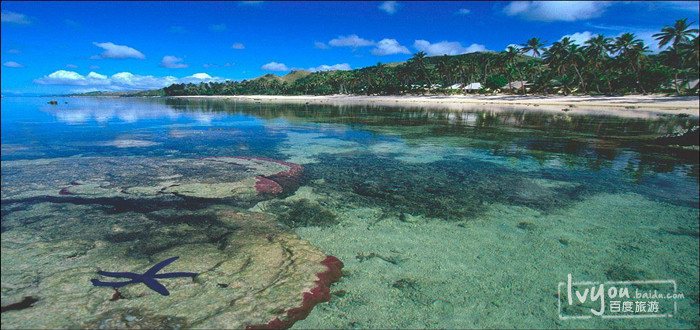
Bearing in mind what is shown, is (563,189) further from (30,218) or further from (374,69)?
(374,69)

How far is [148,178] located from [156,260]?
673 cm

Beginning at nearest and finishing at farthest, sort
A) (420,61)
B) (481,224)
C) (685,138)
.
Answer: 1. (481,224)
2. (685,138)
3. (420,61)

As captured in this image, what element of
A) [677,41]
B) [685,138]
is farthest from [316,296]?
[677,41]

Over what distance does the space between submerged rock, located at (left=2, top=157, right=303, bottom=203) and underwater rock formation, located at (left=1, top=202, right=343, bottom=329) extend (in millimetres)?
1356

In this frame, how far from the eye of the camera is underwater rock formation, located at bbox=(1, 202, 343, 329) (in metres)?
4.58

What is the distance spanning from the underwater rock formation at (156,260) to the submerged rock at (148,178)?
1.36 metres

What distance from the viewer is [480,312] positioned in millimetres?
5207

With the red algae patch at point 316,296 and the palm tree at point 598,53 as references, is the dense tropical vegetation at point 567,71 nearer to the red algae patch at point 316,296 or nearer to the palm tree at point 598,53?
the palm tree at point 598,53

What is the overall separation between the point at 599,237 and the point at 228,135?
79.2 ft

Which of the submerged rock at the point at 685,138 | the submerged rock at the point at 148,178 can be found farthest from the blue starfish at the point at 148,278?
the submerged rock at the point at 685,138

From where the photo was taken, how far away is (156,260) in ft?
19.8

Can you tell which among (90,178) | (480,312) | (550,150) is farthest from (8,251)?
(550,150)

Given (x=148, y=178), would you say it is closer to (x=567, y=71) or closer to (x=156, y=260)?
(x=156, y=260)

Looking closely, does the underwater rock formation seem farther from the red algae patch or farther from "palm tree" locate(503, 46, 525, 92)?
"palm tree" locate(503, 46, 525, 92)
